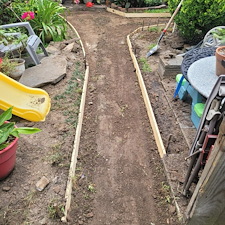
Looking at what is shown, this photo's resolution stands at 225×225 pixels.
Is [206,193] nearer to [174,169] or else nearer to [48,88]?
[174,169]

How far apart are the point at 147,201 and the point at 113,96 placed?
2150mm

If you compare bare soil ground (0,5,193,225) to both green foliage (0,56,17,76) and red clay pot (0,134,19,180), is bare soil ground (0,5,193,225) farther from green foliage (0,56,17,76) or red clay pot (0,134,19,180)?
green foliage (0,56,17,76)

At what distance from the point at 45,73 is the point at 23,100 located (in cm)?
97

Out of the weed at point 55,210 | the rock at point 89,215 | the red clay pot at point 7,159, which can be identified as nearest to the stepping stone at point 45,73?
the red clay pot at point 7,159

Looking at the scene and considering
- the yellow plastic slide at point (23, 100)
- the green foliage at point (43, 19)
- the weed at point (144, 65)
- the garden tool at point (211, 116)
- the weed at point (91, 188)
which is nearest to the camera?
the garden tool at point (211, 116)

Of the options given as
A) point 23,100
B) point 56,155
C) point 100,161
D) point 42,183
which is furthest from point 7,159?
point 23,100

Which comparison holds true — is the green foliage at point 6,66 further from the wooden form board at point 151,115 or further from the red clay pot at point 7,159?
the wooden form board at point 151,115

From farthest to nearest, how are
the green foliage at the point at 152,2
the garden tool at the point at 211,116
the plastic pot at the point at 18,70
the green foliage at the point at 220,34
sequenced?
the green foliage at the point at 152,2 → the green foliage at the point at 220,34 → the plastic pot at the point at 18,70 → the garden tool at the point at 211,116

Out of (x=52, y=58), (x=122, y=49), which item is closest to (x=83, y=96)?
(x=52, y=58)

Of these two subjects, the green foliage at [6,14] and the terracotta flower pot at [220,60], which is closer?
the terracotta flower pot at [220,60]

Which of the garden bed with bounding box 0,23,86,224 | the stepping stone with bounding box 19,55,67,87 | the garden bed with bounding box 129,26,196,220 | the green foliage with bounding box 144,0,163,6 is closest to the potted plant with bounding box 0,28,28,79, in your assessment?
the stepping stone with bounding box 19,55,67,87

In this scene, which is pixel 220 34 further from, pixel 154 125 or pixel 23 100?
pixel 23 100

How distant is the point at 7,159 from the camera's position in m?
2.21

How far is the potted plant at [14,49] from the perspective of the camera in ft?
12.6
